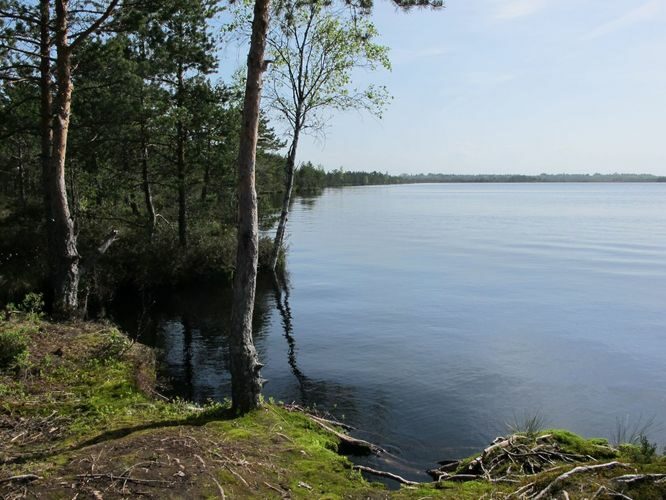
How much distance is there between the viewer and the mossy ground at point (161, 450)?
5.41 m

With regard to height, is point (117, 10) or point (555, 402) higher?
point (117, 10)

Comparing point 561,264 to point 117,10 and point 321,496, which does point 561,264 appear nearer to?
point 117,10

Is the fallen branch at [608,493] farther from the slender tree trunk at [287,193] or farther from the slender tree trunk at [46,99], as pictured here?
the slender tree trunk at [287,193]

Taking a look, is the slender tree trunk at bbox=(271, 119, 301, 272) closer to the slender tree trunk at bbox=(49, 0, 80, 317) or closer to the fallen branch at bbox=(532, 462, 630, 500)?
the slender tree trunk at bbox=(49, 0, 80, 317)

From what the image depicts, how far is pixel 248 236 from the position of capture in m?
7.87

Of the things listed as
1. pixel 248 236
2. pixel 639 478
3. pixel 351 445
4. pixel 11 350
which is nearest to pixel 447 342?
pixel 351 445

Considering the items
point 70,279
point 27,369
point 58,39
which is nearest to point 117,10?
point 58,39

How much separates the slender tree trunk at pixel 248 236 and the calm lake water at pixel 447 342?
3.34 metres

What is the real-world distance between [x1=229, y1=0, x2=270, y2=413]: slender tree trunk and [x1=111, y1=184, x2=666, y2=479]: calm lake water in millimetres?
3337

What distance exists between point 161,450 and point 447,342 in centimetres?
1275

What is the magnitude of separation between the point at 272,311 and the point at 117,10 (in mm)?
12538

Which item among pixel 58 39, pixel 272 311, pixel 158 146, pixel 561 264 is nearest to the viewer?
pixel 58 39

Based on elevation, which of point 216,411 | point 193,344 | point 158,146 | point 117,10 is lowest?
point 193,344

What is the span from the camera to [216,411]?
8.12 m
